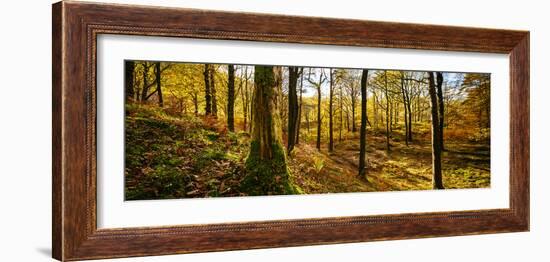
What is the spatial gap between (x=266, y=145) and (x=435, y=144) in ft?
4.13

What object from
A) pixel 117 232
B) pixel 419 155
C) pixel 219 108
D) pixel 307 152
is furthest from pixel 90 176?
pixel 419 155

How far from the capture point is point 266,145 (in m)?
5.23

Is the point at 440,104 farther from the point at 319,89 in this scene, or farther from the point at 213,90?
the point at 213,90

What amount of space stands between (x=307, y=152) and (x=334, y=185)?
0.95 ft

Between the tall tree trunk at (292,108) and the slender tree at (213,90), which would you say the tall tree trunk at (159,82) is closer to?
the slender tree at (213,90)

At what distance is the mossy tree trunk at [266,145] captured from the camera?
5.20 metres

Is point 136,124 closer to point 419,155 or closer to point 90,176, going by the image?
point 90,176

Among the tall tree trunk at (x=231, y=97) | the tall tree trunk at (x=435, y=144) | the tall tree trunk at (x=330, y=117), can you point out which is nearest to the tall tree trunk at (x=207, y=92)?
the tall tree trunk at (x=231, y=97)

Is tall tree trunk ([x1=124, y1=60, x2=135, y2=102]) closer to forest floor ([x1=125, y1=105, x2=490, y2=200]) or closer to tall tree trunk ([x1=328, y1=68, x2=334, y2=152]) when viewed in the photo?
forest floor ([x1=125, y1=105, x2=490, y2=200])

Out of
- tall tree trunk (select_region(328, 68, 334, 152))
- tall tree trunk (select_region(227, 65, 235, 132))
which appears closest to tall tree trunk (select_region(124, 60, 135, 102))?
tall tree trunk (select_region(227, 65, 235, 132))

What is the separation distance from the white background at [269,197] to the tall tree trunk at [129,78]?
48mm

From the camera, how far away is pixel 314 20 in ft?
17.1

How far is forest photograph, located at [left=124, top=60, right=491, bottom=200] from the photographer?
4.98m

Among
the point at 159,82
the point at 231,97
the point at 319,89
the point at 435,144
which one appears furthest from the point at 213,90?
the point at 435,144
